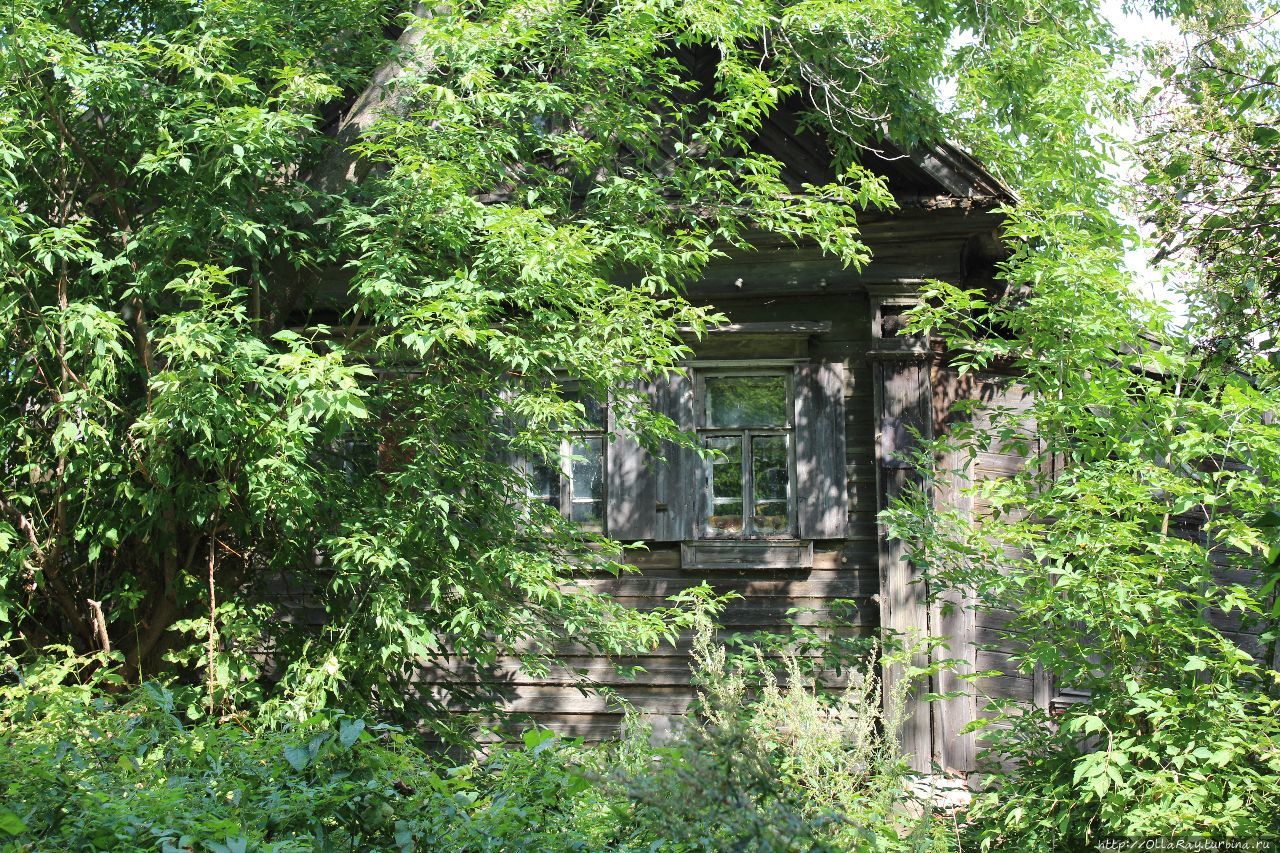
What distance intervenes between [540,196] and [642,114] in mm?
843

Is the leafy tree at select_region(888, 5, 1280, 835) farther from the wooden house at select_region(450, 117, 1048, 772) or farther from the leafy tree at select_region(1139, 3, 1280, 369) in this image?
the wooden house at select_region(450, 117, 1048, 772)

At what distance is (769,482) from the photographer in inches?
348

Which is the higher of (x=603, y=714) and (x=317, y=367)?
(x=317, y=367)

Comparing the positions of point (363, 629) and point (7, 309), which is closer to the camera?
point (7, 309)

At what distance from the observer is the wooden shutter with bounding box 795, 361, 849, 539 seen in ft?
28.0

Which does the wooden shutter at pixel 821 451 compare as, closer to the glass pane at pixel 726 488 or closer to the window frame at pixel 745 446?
the window frame at pixel 745 446

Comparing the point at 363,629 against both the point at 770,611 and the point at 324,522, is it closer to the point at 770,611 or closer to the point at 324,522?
the point at 324,522

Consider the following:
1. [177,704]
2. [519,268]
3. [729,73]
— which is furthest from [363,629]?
[729,73]

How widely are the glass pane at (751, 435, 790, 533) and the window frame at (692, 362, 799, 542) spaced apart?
1.0 inches

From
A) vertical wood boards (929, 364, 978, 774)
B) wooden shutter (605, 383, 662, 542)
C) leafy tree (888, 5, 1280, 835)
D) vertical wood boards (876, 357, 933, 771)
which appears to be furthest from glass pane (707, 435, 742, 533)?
leafy tree (888, 5, 1280, 835)

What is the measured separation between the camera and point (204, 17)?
247 inches

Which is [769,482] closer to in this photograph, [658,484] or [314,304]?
[658,484]

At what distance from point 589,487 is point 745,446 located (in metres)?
1.30

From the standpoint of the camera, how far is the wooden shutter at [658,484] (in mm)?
8719
